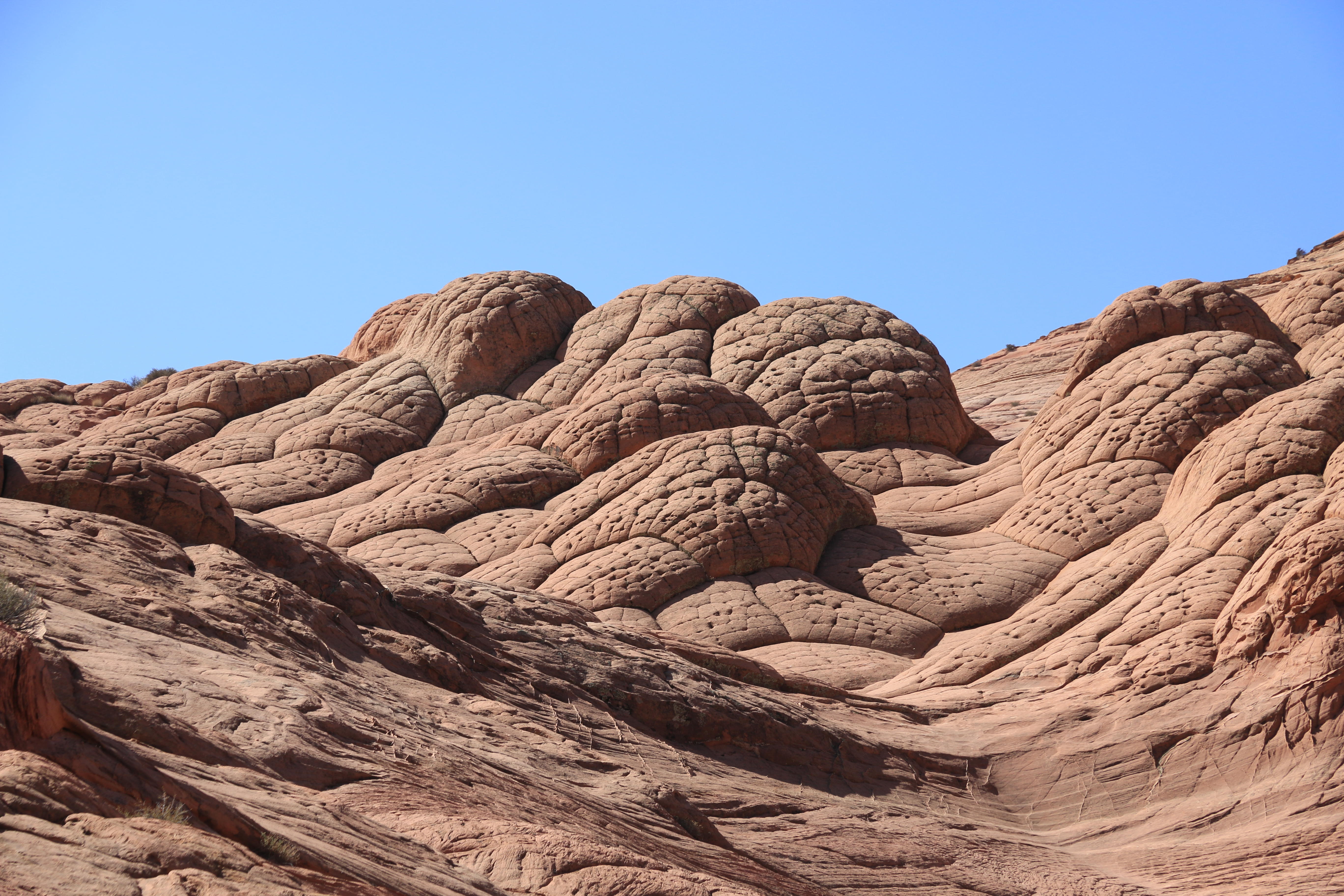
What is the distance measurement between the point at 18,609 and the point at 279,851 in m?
2.45

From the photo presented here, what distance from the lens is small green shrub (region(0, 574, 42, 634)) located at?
5.98 meters

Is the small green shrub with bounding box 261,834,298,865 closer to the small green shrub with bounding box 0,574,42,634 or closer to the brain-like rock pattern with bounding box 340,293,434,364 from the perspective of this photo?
the small green shrub with bounding box 0,574,42,634

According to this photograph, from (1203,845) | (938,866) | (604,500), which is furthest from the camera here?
(604,500)

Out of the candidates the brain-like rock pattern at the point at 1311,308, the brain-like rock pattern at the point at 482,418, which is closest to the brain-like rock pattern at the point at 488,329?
the brain-like rock pattern at the point at 482,418

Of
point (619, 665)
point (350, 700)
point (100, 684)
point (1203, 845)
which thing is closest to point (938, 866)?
point (1203, 845)

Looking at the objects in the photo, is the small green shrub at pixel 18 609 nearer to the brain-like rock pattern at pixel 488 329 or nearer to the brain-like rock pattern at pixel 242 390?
the brain-like rock pattern at pixel 488 329

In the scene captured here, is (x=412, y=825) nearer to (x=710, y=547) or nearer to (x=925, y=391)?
(x=710, y=547)

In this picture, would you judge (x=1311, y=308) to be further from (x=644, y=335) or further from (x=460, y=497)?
(x=460, y=497)

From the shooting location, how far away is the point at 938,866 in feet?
29.7

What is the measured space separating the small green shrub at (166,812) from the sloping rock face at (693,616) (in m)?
0.05

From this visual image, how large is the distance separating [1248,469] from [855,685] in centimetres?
495

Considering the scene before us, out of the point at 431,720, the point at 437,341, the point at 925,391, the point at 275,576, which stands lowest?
the point at 431,720

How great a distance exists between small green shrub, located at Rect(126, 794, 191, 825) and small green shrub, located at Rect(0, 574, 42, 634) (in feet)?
6.05

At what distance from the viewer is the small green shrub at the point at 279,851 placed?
176 inches
